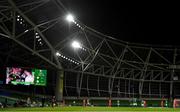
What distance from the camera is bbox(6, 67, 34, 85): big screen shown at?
5066 centimetres

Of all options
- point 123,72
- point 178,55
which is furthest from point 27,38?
point 178,55

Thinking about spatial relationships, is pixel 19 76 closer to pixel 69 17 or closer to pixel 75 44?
pixel 75 44

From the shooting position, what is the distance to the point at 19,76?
51250 mm

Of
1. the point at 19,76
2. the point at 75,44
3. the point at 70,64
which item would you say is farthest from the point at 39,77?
the point at 70,64

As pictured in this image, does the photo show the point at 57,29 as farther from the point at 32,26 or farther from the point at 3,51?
the point at 3,51

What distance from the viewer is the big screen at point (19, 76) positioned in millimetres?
50656

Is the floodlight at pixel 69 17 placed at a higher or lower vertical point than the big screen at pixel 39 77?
higher

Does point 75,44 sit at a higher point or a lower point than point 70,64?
higher

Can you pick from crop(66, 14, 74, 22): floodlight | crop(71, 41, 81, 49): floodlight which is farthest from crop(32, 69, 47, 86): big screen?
crop(66, 14, 74, 22): floodlight

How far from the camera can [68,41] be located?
174ft

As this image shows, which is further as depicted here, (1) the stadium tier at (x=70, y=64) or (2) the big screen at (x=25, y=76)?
(2) the big screen at (x=25, y=76)

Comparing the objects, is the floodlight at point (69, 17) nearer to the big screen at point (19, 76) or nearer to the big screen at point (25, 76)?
the big screen at point (25, 76)

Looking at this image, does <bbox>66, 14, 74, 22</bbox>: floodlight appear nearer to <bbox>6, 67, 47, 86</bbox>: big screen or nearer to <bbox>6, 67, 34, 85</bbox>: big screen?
<bbox>6, 67, 47, 86</bbox>: big screen

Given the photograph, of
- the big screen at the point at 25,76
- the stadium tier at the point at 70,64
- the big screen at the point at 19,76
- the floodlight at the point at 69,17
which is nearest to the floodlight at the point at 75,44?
the stadium tier at the point at 70,64
